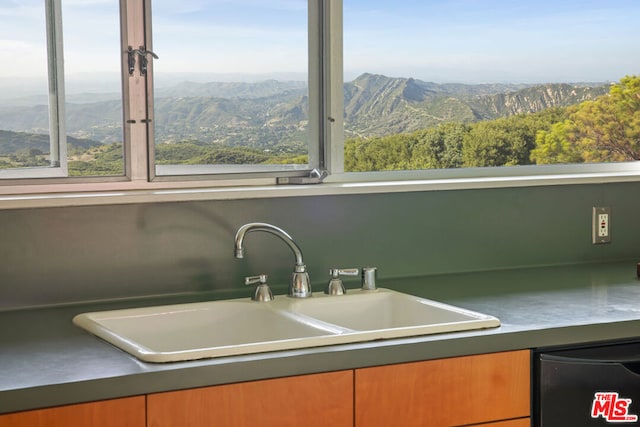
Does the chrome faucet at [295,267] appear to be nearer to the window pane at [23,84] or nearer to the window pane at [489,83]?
the window pane at [489,83]

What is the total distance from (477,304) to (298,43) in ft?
3.24

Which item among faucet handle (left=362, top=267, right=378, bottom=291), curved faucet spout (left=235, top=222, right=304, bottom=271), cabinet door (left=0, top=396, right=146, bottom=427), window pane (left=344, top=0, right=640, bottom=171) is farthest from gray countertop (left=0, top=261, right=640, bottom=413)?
window pane (left=344, top=0, right=640, bottom=171)

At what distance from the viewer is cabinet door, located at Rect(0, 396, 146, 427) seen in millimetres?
1779

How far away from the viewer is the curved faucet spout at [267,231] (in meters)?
2.47

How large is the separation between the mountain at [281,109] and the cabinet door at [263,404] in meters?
1.05

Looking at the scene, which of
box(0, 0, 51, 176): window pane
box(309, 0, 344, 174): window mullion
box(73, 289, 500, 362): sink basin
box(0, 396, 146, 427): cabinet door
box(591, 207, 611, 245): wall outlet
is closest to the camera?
box(0, 396, 146, 427): cabinet door

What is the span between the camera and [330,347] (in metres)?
2.07

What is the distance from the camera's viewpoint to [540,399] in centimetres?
224

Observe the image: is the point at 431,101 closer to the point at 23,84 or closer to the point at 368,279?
the point at 368,279

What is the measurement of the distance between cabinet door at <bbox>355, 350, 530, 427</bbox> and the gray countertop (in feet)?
0.09

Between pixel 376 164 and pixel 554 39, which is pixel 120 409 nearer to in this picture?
pixel 376 164

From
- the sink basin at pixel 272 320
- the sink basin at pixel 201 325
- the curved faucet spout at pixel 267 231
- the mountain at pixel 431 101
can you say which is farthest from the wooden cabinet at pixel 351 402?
the mountain at pixel 431 101

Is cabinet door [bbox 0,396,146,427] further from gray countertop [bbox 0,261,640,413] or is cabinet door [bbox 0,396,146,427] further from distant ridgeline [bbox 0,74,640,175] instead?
distant ridgeline [bbox 0,74,640,175]

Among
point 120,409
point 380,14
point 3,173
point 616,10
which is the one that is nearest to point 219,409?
point 120,409
